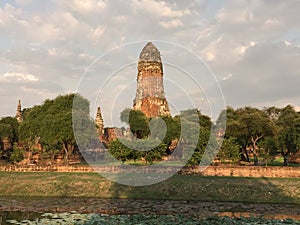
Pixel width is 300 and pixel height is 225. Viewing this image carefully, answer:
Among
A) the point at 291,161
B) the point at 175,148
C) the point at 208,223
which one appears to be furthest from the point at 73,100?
the point at 208,223

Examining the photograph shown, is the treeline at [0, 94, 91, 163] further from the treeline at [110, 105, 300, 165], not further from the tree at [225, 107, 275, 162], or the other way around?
the tree at [225, 107, 275, 162]

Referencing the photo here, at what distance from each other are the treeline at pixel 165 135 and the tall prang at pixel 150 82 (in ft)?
45.8

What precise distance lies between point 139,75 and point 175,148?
31192 millimetres

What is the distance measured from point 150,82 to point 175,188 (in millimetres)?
59256

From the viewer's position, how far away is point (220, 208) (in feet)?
97.8

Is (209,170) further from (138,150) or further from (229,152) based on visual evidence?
(138,150)

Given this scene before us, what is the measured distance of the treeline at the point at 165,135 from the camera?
48.1 meters

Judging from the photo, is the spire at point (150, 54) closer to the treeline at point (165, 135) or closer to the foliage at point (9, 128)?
the treeline at point (165, 135)

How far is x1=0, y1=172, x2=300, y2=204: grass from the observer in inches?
1334

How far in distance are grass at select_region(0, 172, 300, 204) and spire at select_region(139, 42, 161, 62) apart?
57521mm

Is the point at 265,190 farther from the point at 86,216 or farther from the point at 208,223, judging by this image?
the point at 86,216

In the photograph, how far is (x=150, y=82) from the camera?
93188 mm

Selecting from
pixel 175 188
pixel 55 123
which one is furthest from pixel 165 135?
pixel 175 188

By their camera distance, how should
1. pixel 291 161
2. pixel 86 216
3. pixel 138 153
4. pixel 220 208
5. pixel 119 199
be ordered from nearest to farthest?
1. pixel 86 216
2. pixel 220 208
3. pixel 119 199
4. pixel 138 153
5. pixel 291 161
